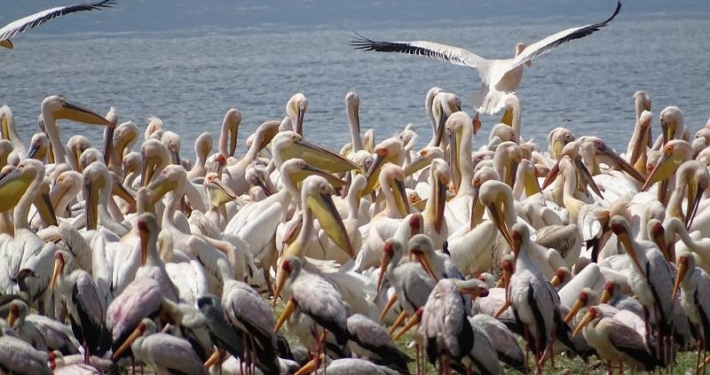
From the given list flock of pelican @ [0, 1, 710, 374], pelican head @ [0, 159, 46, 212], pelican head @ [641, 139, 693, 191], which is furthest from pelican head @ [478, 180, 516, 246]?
pelican head @ [0, 159, 46, 212]

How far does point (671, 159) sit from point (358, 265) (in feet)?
7.41

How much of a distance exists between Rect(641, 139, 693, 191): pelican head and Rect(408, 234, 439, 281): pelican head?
2959 millimetres

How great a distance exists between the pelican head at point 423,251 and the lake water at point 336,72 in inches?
382

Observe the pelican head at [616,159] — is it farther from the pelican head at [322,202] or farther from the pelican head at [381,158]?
the pelican head at [322,202]

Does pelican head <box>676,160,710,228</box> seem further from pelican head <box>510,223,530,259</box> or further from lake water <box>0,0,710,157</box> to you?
lake water <box>0,0,710,157</box>

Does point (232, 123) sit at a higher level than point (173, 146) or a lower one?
lower

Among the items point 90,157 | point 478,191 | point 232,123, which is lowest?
point 232,123

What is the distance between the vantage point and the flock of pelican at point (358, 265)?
546 cm

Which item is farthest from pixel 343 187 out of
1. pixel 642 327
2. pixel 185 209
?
pixel 642 327

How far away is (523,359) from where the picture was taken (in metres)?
5.64

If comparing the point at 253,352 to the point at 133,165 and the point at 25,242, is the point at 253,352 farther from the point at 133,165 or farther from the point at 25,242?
the point at 133,165

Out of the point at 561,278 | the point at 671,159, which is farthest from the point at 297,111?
the point at 561,278

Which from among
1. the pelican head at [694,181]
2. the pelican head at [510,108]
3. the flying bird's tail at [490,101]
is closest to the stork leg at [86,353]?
the pelican head at [694,181]

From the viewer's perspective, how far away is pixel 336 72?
26578 millimetres
